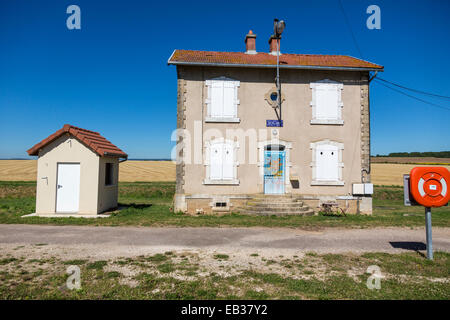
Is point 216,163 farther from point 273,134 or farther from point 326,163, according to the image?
point 326,163

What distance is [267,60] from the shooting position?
42.0ft

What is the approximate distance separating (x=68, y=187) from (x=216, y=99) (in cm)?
693

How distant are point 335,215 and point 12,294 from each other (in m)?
10.9

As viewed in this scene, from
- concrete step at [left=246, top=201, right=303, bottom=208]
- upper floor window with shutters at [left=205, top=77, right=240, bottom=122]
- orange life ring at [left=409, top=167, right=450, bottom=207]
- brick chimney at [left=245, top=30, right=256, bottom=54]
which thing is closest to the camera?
orange life ring at [left=409, top=167, right=450, bottom=207]

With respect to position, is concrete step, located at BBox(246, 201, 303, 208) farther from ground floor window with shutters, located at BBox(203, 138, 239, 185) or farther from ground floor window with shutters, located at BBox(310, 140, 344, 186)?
ground floor window with shutters, located at BBox(310, 140, 344, 186)

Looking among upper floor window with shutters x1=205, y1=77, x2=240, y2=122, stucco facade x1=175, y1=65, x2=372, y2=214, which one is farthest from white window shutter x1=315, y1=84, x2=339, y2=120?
upper floor window with shutters x1=205, y1=77, x2=240, y2=122

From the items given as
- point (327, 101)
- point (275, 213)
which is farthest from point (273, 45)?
point (275, 213)

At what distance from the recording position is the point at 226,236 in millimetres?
7445

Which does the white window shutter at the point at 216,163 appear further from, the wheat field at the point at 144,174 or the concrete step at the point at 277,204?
the wheat field at the point at 144,174

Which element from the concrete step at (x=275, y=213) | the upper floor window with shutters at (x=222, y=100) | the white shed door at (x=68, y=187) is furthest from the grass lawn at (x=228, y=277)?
the upper floor window with shutters at (x=222, y=100)

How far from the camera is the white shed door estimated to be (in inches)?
436

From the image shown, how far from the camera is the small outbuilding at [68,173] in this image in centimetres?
1097
